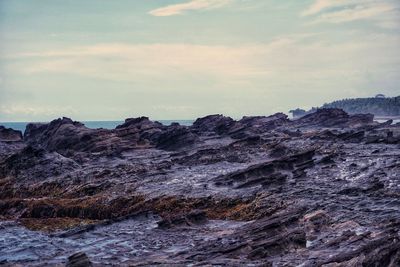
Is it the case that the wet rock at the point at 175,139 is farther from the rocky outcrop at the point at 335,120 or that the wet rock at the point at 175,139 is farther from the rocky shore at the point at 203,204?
the rocky outcrop at the point at 335,120

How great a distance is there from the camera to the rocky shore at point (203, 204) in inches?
1249

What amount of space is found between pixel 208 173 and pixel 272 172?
29.1 ft

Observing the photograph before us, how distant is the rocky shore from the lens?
31.7m

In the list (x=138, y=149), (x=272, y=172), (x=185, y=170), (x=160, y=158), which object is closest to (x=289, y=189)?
(x=272, y=172)

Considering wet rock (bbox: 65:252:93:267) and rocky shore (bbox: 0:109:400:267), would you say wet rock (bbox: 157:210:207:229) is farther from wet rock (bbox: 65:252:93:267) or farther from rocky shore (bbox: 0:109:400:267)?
wet rock (bbox: 65:252:93:267)

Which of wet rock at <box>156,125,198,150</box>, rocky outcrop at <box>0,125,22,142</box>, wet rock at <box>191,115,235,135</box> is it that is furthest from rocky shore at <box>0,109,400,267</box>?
wet rock at <box>191,115,235,135</box>

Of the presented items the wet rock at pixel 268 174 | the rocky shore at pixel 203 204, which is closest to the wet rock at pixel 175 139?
the rocky shore at pixel 203 204

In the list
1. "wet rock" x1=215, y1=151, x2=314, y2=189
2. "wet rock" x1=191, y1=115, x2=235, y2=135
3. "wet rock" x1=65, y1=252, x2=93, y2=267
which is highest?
"wet rock" x1=191, y1=115, x2=235, y2=135

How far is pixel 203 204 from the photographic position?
51.0 metres

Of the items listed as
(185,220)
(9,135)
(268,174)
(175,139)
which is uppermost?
Result: (9,135)

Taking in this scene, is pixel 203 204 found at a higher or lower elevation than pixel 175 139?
lower

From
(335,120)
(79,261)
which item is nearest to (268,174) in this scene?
(79,261)

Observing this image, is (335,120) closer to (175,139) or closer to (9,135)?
(175,139)

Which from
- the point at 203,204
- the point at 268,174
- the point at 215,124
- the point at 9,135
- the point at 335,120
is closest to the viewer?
the point at 203,204
